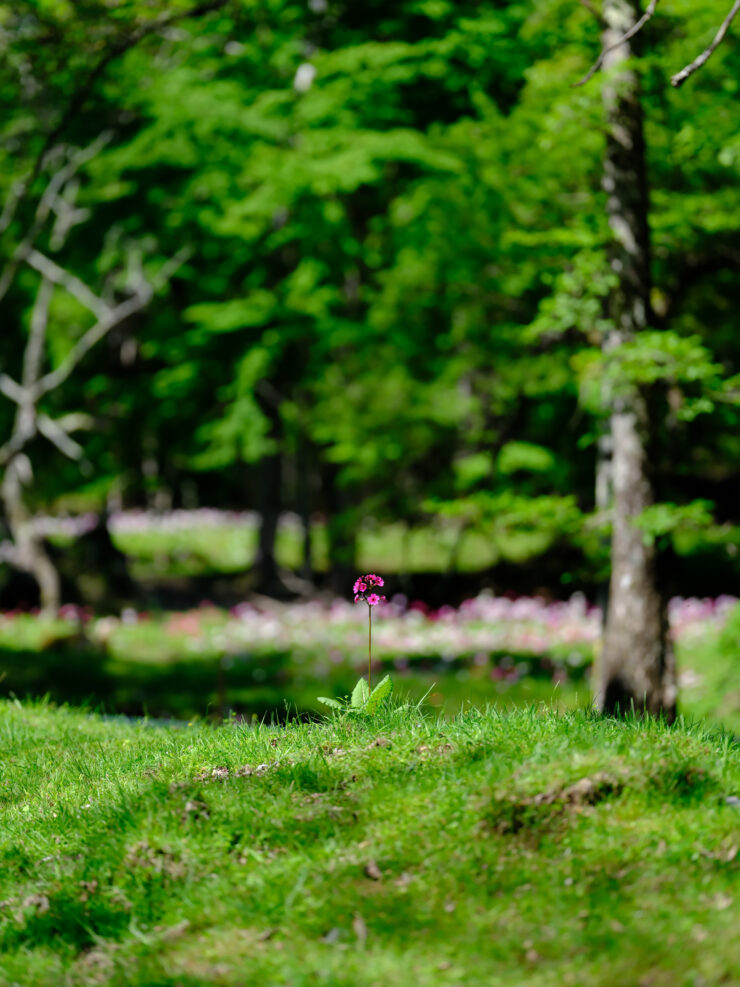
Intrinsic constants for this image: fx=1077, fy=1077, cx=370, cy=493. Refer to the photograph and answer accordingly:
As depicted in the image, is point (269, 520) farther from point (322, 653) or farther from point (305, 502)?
point (322, 653)

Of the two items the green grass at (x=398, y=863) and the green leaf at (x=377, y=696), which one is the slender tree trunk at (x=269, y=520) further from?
the green grass at (x=398, y=863)

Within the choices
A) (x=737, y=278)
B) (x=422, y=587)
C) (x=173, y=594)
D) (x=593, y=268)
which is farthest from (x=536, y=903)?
(x=173, y=594)

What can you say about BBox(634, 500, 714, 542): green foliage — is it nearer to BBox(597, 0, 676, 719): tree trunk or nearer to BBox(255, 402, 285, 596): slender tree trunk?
BBox(597, 0, 676, 719): tree trunk

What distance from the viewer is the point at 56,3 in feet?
35.5

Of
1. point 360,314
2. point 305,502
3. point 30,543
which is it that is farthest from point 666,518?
point 30,543

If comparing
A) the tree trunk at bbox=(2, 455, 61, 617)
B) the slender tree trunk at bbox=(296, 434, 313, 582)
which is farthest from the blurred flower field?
the slender tree trunk at bbox=(296, 434, 313, 582)

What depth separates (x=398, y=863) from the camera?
3795 mm

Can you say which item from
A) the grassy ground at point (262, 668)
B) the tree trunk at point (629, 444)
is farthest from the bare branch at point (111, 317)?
the tree trunk at point (629, 444)

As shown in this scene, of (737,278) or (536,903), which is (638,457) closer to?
(737,278)

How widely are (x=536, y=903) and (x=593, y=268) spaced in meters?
5.61

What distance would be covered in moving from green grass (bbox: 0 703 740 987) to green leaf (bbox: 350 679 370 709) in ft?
0.76

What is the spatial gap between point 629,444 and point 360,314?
31.6ft

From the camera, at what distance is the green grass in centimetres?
336

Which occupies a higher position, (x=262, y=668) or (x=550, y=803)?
(x=550, y=803)
